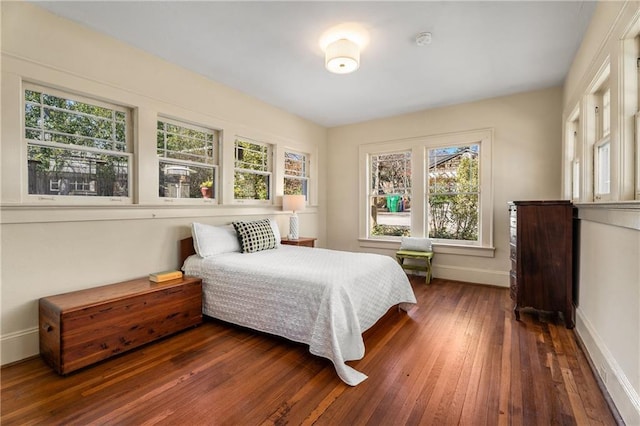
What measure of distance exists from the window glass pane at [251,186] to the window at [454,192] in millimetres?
2552

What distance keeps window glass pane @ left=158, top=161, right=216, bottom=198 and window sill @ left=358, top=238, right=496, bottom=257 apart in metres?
2.77

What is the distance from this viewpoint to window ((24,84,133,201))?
227 centimetres

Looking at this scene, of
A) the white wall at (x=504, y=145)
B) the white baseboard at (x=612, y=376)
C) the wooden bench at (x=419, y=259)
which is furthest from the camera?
the wooden bench at (x=419, y=259)

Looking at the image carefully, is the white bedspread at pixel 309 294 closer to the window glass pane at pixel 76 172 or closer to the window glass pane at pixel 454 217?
the window glass pane at pixel 76 172

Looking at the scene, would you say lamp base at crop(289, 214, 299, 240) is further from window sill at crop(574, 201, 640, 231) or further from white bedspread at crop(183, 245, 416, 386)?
window sill at crop(574, 201, 640, 231)

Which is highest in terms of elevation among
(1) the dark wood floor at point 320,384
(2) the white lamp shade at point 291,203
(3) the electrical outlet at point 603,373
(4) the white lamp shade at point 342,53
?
(4) the white lamp shade at point 342,53

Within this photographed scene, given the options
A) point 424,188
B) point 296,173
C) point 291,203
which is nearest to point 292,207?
point 291,203

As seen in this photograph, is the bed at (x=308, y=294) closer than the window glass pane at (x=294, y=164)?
Yes

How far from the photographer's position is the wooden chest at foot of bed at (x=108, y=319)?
193 cm

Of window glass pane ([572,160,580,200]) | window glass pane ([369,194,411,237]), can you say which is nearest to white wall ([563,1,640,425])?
window glass pane ([572,160,580,200])

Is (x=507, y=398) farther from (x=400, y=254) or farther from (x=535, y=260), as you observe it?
(x=400, y=254)

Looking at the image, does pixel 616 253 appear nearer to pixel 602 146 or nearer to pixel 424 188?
pixel 602 146

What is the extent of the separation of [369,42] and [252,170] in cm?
224

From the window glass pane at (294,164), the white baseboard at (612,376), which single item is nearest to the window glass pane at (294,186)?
the window glass pane at (294,164)
